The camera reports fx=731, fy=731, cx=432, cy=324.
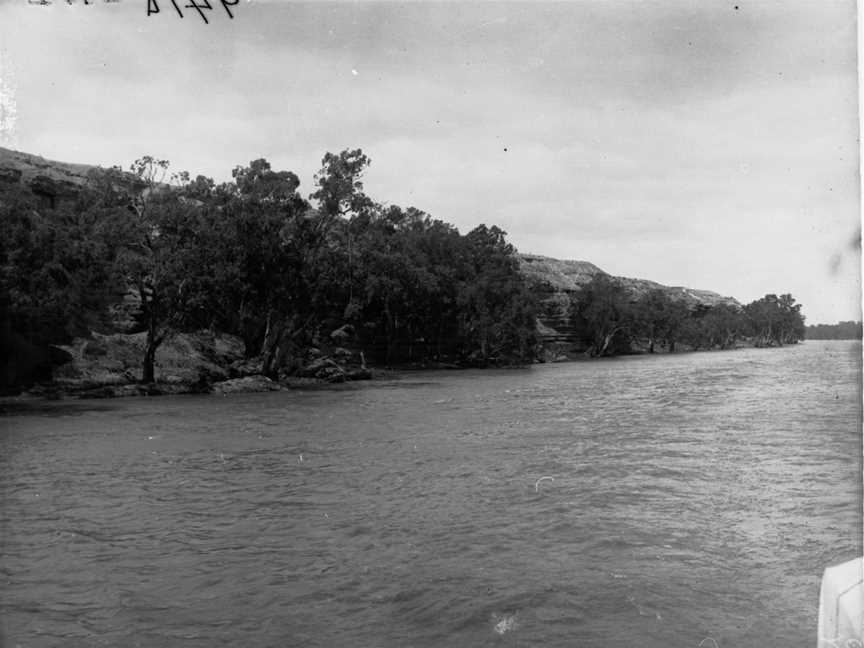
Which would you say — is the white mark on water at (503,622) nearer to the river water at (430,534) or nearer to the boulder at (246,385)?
the river water at (430,534)

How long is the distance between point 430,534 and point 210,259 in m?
27.9

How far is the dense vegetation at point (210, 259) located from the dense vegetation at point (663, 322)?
47051 millimetres

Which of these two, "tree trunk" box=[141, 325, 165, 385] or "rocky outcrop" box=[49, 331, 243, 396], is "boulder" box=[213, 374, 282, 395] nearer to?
"rocky outcrop" box=[49, 331, 243, 396]

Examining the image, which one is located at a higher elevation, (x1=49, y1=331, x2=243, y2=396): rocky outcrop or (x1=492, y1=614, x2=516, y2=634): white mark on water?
(x1=49, y1=331, x2=243, y2=396): rocky outcrop

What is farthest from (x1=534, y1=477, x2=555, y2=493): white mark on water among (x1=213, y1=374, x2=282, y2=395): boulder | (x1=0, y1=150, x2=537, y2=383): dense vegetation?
(x1=213, y1=374, x2=282, y2=395): boulder

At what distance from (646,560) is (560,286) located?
372 ft

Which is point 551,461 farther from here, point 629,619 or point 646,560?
point 629,619

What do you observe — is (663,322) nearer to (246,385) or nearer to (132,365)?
(246,385)

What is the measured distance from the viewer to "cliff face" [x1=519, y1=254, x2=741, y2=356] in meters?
99.5

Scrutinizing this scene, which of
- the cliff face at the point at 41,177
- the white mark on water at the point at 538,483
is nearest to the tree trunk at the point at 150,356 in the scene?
the cliff face at the point at 41,177

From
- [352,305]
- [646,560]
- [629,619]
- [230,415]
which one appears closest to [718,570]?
[646,560]

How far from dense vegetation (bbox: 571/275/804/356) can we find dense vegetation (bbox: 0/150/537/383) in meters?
47.1

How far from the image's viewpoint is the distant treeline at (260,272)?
27219 mm

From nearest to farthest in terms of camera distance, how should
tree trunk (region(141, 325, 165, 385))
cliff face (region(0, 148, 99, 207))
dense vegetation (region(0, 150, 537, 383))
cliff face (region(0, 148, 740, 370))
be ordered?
1. dense vegetation (region(0, 150, 537, 383))
2. tree trunk (region(141, 325, 165, 385))
3. cliff face (region(0, 148, 740, 370))
4. cliff face (region(0, 148, 99, 207))
